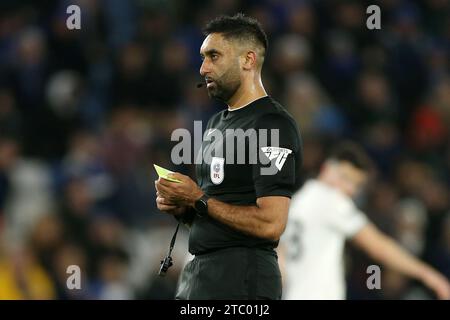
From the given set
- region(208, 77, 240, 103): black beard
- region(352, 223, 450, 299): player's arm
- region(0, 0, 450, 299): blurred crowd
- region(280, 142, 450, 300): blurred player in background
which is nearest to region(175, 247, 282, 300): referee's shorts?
region(208, 77, 240, 103): black beard

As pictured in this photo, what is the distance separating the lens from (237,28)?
4.34m

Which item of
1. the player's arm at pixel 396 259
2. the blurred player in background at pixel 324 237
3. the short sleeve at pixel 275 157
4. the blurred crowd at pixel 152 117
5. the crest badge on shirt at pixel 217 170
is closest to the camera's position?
the short sleeve at pixel 275 157

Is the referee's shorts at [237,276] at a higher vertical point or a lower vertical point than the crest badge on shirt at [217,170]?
lower

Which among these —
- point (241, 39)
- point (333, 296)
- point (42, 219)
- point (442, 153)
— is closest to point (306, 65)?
point (442, 153)

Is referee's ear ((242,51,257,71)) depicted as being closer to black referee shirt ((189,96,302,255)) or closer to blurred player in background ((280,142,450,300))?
black referee shirt ((189,96,302,255))

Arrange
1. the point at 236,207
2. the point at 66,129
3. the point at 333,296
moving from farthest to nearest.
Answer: the point at 66,129 < the point at 333,296 < the point at 236,207

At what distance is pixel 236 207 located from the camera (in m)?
4.08

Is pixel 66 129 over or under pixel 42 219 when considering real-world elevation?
over

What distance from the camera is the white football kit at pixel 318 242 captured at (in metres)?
6.31

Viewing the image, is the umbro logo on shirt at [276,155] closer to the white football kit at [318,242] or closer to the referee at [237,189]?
the referee at [237,189]

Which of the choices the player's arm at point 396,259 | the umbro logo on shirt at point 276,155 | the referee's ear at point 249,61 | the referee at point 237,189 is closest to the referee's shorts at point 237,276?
the referee at point 237,189

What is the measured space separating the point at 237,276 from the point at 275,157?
52cm

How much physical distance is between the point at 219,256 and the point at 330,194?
94.1 inches
